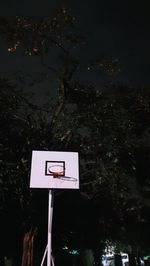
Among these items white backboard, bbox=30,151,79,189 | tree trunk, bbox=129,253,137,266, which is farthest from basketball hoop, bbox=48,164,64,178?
tree trunk, bbox=129,253,137,266

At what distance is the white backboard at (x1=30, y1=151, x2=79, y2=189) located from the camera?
8.98 m

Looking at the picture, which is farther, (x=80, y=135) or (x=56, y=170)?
(x=80, y=135)

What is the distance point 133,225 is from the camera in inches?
977

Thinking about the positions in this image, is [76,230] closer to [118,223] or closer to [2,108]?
[118,223]

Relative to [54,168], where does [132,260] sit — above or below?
below

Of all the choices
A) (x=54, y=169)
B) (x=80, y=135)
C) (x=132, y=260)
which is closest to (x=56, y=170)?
(x=54, y=169)

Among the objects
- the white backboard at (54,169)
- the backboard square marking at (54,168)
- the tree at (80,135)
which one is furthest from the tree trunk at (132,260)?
the backboard square marking at (54,168)

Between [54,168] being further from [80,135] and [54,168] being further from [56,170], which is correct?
[80,135]

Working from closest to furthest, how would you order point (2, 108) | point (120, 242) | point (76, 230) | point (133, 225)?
1. point (2, 108)
2. point (76, 230)
3. point (133, 225)
4. point (120, 242)

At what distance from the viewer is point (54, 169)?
930cm

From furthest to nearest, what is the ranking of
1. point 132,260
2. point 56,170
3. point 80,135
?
point 132,260 < point 80,135 < point 56,170

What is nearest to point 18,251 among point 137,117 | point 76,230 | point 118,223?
point 76,230

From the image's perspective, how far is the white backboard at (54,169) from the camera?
8.98m

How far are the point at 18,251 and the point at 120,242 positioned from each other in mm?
9982
